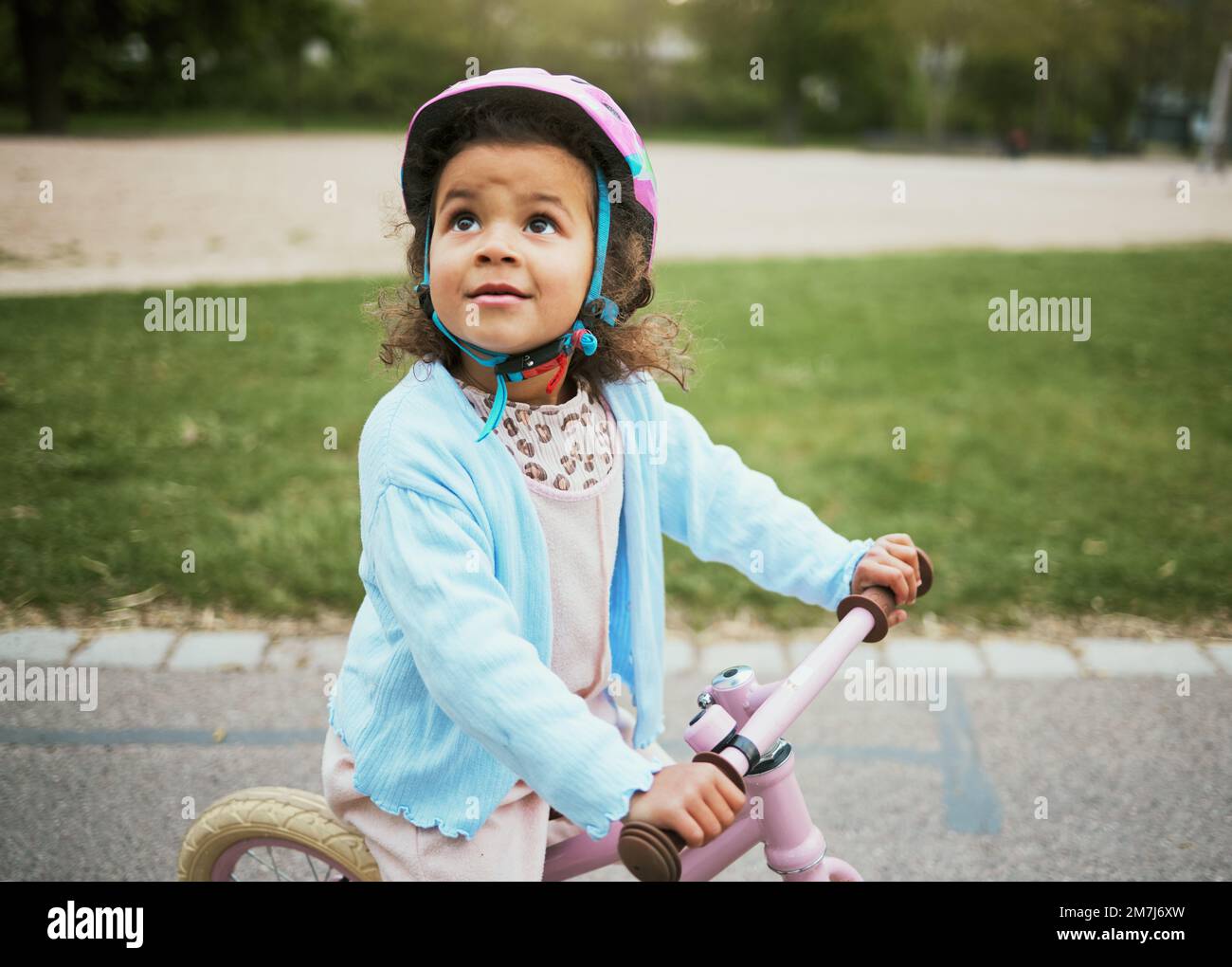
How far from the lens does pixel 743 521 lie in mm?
1905

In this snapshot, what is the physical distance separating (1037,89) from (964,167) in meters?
18.3

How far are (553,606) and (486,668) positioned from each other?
12.2 inches

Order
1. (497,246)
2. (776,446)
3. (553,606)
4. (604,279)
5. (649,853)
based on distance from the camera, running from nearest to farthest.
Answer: (649,853) → (497,246) → (553,606) → (604,279) → (776,446)

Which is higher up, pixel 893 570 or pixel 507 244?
pixel 507 244

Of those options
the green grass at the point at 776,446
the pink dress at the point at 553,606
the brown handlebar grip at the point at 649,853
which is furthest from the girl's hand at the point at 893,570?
the green grass at the point at 776,446

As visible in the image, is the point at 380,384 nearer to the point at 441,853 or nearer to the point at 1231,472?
the point at 1231,472

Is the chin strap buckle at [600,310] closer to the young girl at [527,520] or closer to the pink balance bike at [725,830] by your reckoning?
the young girl at [527,520]

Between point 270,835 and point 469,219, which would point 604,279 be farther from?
point 270,835

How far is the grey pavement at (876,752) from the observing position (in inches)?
102

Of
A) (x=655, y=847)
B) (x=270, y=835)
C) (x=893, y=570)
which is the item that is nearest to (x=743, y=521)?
(x=893, y=570)

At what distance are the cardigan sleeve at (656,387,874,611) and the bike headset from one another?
0.80 feet

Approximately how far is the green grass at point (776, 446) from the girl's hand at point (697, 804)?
4.30 feet

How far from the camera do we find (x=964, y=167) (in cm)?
2530
